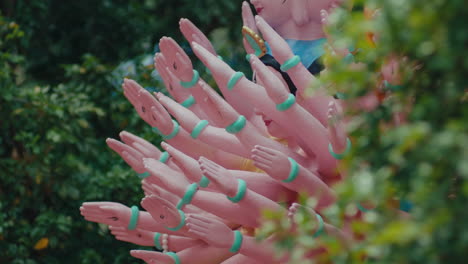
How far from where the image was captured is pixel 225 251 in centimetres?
183

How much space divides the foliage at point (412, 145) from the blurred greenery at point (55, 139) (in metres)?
1.92

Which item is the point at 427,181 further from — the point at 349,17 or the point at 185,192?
the point at 185,192

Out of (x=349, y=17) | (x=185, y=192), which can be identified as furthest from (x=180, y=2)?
(x=349, y=17)

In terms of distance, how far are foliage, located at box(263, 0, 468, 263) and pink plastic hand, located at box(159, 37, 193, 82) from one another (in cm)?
93

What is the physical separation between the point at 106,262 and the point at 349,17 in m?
2.04

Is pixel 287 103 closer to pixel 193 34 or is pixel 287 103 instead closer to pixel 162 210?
pixel 162 210

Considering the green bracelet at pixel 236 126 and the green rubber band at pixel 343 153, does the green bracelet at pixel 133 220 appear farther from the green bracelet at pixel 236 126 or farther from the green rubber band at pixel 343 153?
the green rubber band at pixel 343 153

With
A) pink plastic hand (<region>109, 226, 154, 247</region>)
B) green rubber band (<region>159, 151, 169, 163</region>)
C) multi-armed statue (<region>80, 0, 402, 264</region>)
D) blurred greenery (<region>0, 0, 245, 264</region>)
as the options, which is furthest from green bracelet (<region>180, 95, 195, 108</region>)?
blurred greenery (<region>0, 0, 245, 264</region>)

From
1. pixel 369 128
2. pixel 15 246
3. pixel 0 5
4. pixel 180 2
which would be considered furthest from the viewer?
pixel 180 2

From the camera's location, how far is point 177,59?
190 centimetres

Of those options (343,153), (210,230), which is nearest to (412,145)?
(343,153)

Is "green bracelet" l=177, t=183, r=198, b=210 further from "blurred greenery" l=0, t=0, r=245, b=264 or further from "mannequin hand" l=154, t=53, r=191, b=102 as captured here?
"blurred greenery" l=0, t=0, r=245, b=264

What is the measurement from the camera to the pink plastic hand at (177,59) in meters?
1.90

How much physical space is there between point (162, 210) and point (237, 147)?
230 mm
